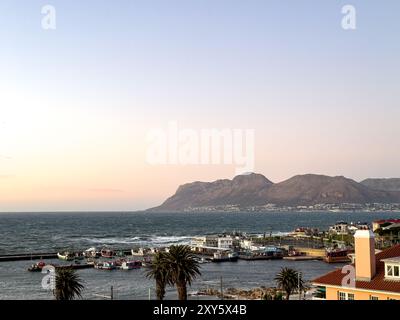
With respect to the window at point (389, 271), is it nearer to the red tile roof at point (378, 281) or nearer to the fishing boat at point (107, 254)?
the red tile roof at point (378, 281)

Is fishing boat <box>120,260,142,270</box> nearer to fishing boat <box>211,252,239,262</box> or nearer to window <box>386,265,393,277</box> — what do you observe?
fishing boat <box>211,252,239,262</box>


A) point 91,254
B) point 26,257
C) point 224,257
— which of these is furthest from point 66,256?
point 224,257

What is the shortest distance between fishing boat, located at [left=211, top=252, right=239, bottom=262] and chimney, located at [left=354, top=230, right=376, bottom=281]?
4318cm

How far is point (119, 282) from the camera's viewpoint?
1532 inches

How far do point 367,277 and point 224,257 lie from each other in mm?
44584

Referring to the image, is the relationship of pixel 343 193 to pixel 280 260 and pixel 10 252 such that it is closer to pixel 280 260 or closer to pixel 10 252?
pixel 280 260

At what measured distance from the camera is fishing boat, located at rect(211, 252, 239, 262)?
5390 centimetres

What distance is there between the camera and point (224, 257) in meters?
54.8

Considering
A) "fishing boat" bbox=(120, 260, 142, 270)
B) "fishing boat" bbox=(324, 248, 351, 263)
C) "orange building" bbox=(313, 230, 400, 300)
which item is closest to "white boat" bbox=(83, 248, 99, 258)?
"fishing boat" bbox=(120, 260, 142, 270)
